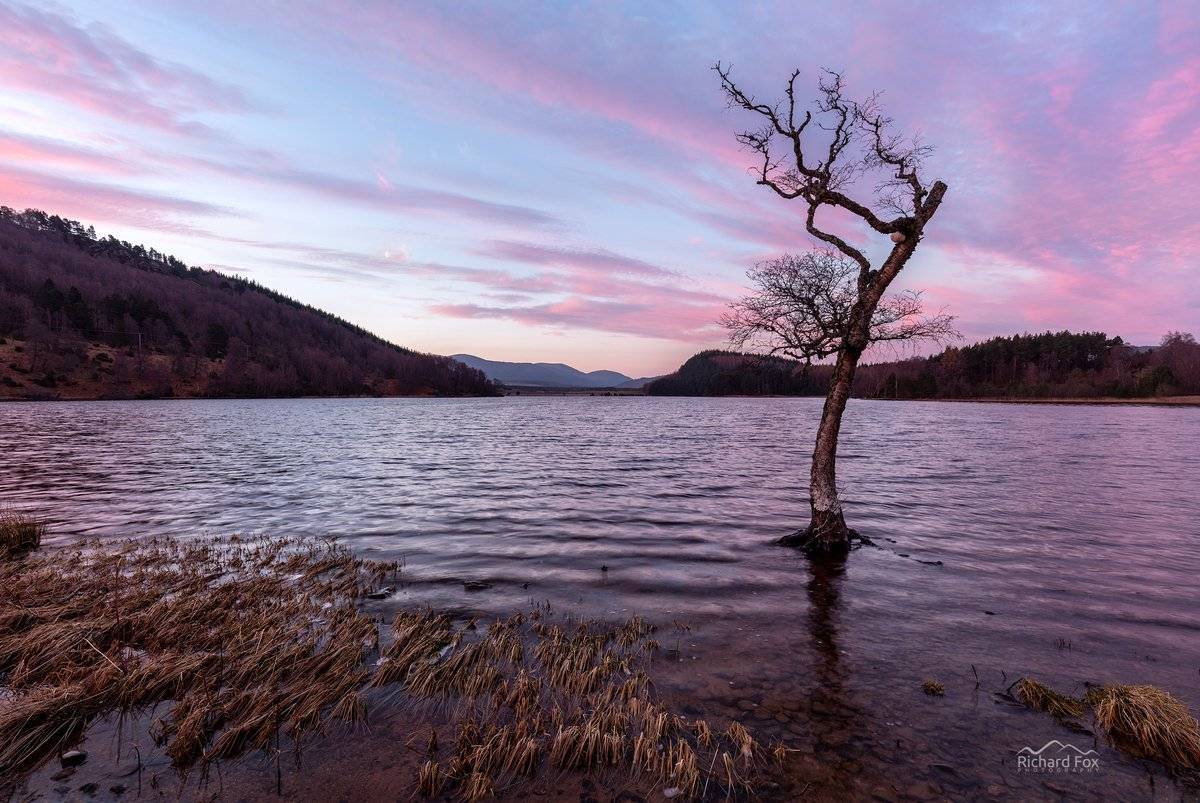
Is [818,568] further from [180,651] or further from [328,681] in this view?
[180,651]

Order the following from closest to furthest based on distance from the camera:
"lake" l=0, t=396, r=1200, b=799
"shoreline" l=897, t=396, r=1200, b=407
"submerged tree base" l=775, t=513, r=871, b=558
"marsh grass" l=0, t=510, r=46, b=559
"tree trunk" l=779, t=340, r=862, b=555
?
"lake" l=0, t=396, r=1200, b=799 < "marsh grass" l=0, t=510, r=46, b=559 < "tree trunk" l=779, t=340, r=862, b=555 < "submerged tree base" l=775, t=513, r=871, b=558 < "shoreline" l=897, t=396, r=1200, b=407

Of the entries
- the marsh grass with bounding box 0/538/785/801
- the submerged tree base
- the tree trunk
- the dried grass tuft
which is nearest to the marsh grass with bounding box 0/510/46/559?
the marsh grass with bounding box 0/538/785/801

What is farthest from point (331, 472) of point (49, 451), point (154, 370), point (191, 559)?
point (154, 370)

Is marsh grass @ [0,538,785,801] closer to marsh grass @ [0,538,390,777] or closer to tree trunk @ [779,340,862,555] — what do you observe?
marsh grass @ [0,538,390,777]

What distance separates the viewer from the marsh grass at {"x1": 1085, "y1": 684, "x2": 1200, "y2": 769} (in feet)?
19.2

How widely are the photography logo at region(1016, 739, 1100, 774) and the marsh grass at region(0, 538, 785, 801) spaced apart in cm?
300

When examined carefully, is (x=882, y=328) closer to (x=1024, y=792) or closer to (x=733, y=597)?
(x=733, y=597)

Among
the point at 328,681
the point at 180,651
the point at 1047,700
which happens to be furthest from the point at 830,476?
the point at 180,651

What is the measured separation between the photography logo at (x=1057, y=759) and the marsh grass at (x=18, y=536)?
21676 mm

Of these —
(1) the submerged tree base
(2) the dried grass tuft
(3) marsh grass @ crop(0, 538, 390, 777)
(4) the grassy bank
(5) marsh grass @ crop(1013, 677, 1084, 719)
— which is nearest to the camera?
(4) the grassy bank

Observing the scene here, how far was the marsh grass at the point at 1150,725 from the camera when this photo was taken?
586 cm

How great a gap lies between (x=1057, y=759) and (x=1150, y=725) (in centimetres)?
118

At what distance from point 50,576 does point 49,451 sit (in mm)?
40456

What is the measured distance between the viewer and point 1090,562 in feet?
47.4
